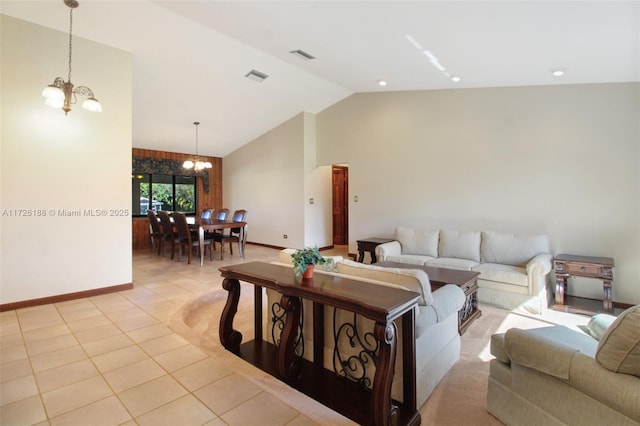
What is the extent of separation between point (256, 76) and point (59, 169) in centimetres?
318

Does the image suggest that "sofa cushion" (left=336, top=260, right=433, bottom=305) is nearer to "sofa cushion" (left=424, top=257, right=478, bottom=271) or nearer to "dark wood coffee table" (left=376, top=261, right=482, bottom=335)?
"dark wood coffee table" (left=376, top=261, right=482, bottom=335)

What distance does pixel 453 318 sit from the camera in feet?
8.09

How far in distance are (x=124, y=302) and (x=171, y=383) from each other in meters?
2.16

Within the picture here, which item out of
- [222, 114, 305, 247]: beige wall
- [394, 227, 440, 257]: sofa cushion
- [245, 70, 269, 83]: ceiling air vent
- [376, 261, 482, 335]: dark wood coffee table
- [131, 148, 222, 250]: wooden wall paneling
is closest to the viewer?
[376, 261, 482, 335]: dark wood coffee table

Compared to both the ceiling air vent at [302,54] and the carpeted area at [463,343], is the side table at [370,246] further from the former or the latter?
the ceiling air vent at [302,54]

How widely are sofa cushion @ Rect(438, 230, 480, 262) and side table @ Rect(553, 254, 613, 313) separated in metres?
0.96

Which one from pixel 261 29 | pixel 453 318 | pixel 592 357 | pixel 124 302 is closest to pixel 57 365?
pixel 124 302

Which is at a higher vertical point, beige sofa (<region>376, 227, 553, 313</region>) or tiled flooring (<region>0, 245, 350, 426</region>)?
beige sofa (<region>376, 227, 553, 313</region>)

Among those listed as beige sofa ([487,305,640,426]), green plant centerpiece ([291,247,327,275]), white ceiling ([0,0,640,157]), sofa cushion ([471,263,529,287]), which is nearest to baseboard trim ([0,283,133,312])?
white ceiling ([0,0,640,157])

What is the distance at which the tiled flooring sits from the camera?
1.83 m

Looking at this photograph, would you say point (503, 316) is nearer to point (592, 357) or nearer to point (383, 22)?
point (592, 357)

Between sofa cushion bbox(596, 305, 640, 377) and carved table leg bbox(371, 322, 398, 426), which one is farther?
carved table leg bbox(371, 322, 398, 426)

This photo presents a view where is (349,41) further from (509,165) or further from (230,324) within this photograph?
(230,324)

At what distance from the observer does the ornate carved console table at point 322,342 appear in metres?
1.64
